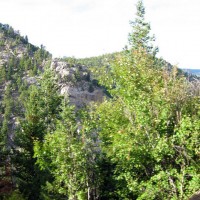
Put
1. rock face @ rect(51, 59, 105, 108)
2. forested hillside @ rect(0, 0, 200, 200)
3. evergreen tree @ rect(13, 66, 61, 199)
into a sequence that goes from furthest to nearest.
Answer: rock face @ rect(51, 59, 105, 108), evergreen tree @ rect(13, 66, 61, 199), forested hillside @ rect(0, 0, 200, 200)

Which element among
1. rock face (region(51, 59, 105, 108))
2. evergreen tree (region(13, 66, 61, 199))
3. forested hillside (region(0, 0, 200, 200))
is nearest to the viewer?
forested hillside (region(0, 0, 200, 200))

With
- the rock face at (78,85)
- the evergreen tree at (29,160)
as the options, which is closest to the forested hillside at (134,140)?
the evergreen tree at (29,160)

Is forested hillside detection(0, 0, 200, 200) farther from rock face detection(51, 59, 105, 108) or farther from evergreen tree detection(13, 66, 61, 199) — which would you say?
rock face detection(51, 59, 105, 108)

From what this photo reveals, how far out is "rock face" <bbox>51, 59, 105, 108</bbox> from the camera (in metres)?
161

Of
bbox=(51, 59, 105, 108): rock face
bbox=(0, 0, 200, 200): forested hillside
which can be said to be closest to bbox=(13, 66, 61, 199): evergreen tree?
bbox=(0, 0, 200, 200): forested hillside

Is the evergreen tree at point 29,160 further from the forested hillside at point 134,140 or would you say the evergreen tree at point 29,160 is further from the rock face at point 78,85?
the rock face at point 78,85

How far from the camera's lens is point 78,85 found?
171 meters

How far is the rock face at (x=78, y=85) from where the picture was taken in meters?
161

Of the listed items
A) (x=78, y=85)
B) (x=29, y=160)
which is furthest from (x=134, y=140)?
(x=78, y=85)

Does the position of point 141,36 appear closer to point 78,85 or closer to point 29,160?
point 29,160

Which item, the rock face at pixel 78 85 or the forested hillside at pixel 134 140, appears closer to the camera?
the forested hillside at pixel 134 140

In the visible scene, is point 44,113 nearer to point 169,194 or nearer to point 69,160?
point 69,160

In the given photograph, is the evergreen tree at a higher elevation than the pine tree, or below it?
below

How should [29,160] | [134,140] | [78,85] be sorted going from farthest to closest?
[78,85]
[29,160]
[134,140]
